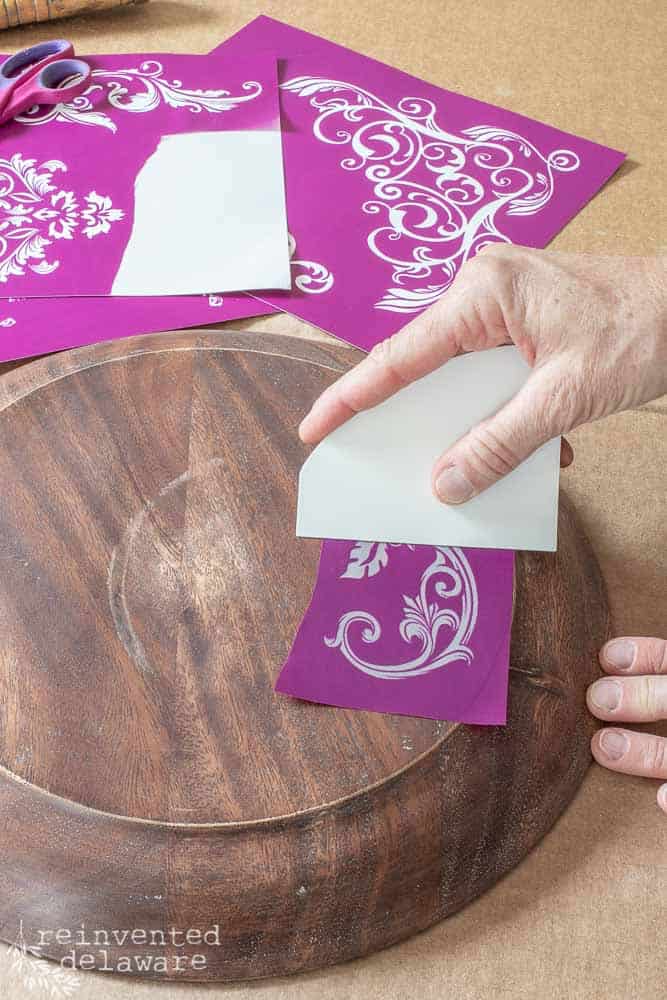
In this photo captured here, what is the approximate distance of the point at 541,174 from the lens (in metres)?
1.16

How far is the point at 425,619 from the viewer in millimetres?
702

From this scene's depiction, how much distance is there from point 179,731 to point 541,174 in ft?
2.68

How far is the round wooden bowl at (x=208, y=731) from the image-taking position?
597 mm

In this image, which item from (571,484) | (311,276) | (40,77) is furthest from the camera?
(40,77)

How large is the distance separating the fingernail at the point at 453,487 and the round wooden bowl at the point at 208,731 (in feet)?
0.35

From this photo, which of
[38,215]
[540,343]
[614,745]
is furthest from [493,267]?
[38,215]

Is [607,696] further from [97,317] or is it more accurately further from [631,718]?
[97,317]

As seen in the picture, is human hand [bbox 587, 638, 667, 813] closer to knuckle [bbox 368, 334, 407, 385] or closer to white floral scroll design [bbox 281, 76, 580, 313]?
knuckle [bbox 368, 334, 407, 385]

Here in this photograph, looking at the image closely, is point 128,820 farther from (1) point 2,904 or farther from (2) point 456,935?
(2) point 456,935

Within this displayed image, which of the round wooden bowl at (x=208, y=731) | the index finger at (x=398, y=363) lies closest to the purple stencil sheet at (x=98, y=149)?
the round wooden bowl at (x=208, y=731)

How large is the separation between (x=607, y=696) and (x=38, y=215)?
2.49 ft

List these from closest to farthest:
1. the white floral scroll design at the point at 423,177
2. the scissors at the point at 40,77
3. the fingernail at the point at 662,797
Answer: the fingernail at the point at 662,797 < the white floral scroll design at the point at 423,177 < the scissors at the point at 40,77

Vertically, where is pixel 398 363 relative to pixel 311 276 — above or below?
above

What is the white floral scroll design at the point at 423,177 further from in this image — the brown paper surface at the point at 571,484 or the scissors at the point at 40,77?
the scissors at the point at 40,77
